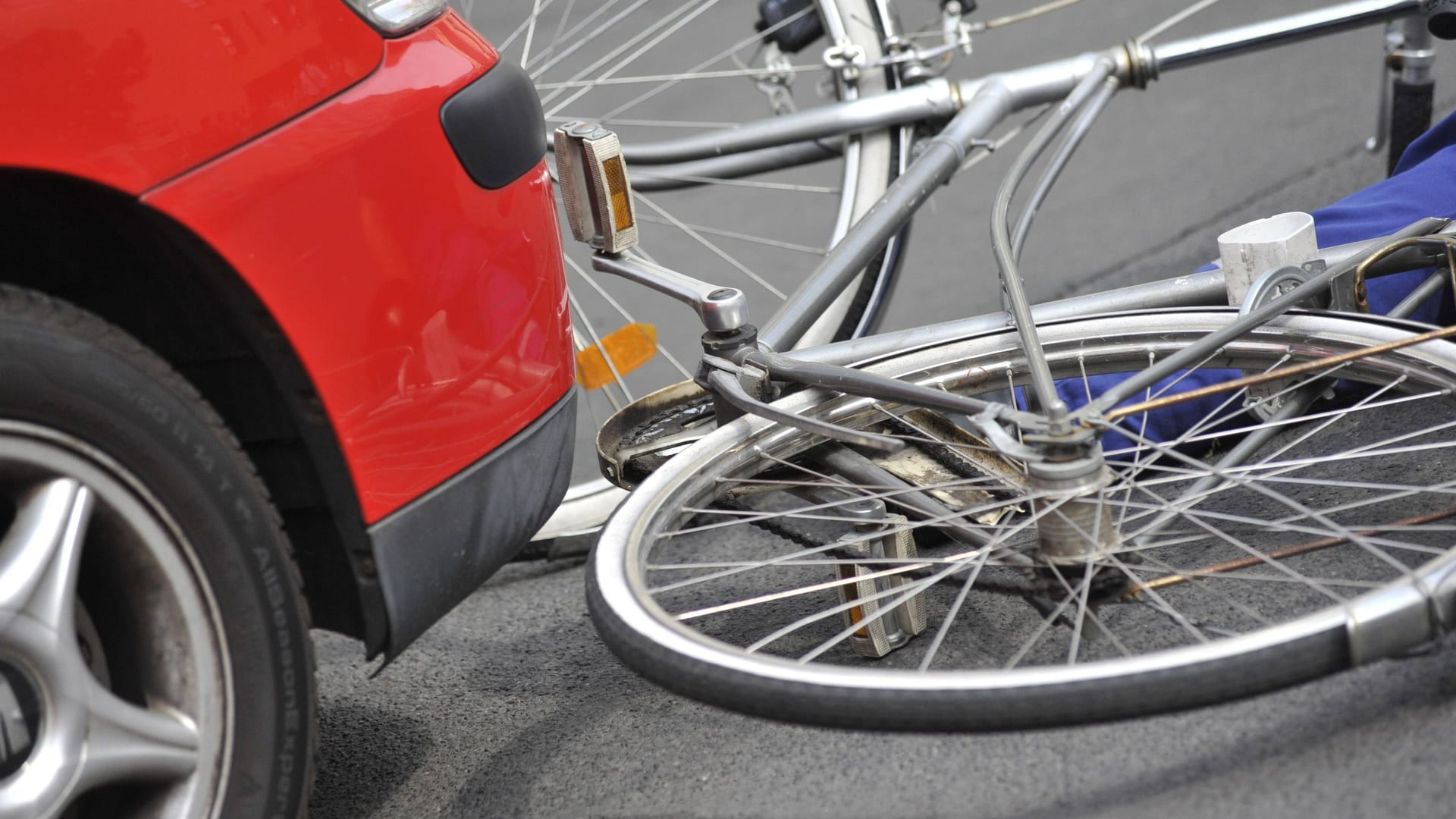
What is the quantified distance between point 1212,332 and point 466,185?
38.4 inches

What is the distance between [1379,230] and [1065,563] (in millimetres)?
1129

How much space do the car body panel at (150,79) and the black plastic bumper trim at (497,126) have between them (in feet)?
0.51

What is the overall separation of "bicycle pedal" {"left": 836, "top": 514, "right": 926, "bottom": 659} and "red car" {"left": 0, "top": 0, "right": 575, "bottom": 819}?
481 mm

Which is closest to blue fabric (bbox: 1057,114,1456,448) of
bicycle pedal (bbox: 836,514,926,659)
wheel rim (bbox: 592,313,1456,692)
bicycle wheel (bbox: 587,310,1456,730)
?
bicycle wheel (bbox: 587,310,1456,730)

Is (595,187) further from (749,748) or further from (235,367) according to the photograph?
(749,748)

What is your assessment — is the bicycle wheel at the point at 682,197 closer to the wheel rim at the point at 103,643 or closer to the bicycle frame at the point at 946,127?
the bicycle frame at the point at 946,127

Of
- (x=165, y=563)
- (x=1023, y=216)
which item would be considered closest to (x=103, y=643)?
(x=165, y=563)

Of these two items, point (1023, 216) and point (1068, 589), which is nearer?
point (1068, 589)

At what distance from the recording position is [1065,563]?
148cm

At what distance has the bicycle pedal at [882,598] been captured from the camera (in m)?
1.73

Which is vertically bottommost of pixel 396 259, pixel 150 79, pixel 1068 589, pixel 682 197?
pixel 682 197

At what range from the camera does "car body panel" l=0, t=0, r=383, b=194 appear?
119 centimetres

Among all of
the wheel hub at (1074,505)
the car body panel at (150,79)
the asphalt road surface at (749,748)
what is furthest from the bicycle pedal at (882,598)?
the car body panel at (150,79)

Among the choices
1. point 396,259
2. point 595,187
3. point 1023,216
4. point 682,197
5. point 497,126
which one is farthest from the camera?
point 682,197
